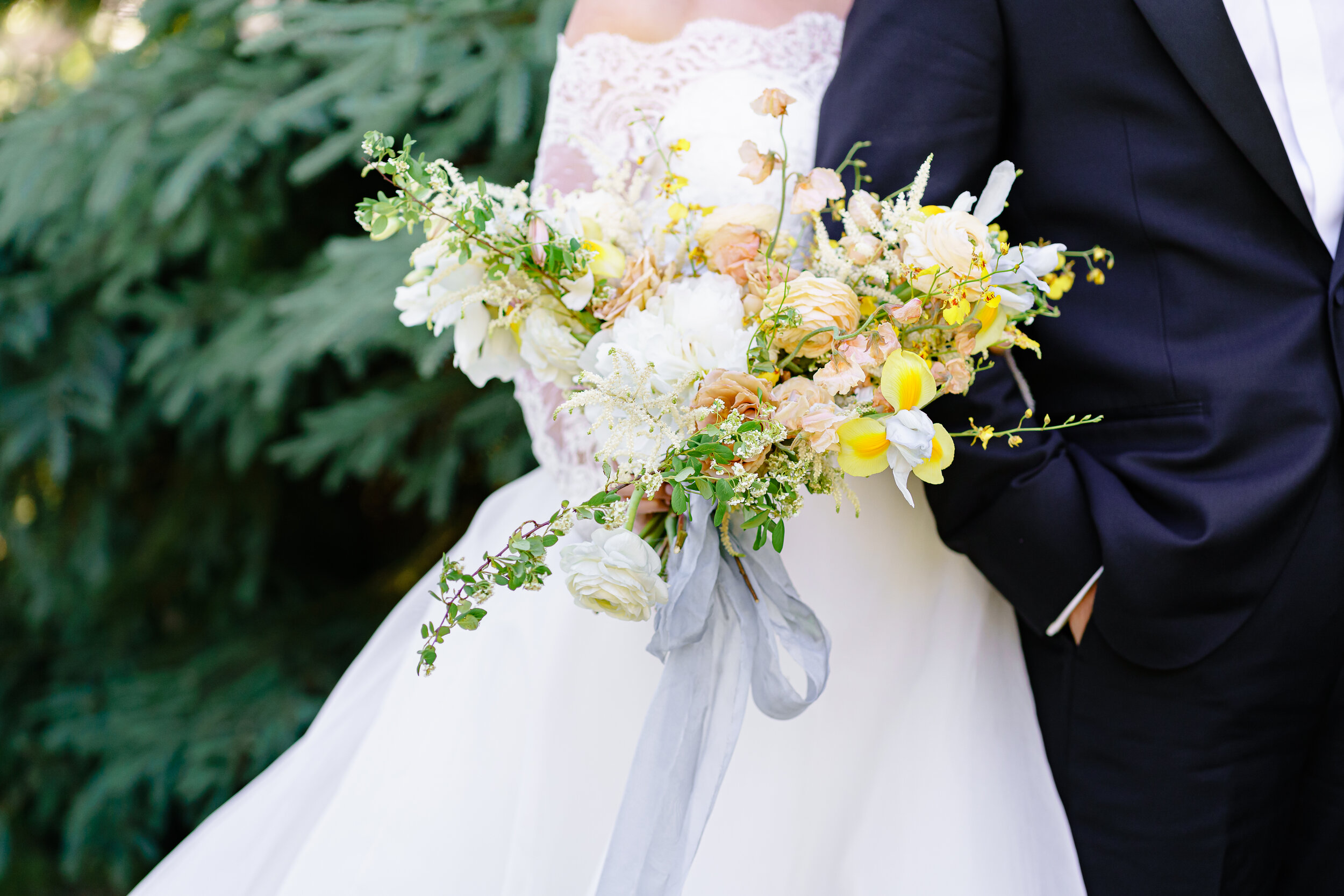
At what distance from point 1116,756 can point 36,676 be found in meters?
2.94

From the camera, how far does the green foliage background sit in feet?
6.69

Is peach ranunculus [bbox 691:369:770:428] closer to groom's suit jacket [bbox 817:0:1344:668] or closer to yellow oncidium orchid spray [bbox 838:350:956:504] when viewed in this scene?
yellow oncidium orchid spray [bbox 838:350:956:504]

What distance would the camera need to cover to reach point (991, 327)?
1.04 meters

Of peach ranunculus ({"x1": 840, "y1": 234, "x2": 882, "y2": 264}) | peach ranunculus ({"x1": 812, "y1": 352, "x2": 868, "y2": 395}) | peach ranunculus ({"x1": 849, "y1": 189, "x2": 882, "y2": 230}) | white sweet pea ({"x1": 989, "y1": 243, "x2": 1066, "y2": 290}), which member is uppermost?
peach ranunculus ({"x1": 849, "y1": 189, "x2": 882, "y2": 230})

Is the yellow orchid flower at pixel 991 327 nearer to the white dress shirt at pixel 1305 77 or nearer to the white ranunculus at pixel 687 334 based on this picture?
the white ranunculus at pixel 687 334

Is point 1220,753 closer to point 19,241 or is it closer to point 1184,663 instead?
point 1184,663

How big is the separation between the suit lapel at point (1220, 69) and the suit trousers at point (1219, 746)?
428 mm

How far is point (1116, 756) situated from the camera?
51.8 inches

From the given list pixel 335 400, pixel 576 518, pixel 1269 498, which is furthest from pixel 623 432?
pixel 335 400

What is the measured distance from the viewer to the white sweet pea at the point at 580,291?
3.47 ft

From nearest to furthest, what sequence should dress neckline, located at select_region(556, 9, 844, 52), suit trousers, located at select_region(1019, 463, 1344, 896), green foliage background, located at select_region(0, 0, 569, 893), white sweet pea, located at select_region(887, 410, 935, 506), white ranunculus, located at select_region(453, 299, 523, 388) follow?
white sweet pea, located at select_region(887, 410, 935, 506) < white ranunculus, located at select_region(453, 299, 523, 388) < suit trousers, located at select_region(1019, 463, 1344, 896) < dress neckline, located at select_region(556, 9, 844, 52) < green foliage background, located at select_region(0, 0, 569, 893)

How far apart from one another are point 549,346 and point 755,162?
30 cm

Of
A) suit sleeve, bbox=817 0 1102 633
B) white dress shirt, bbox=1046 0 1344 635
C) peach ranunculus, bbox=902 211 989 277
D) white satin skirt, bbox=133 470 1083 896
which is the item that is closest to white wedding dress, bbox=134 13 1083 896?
white satin skirt, bbox=133 470 1083 896

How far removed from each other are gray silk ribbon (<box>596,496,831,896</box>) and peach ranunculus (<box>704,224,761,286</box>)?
27 centimetres
